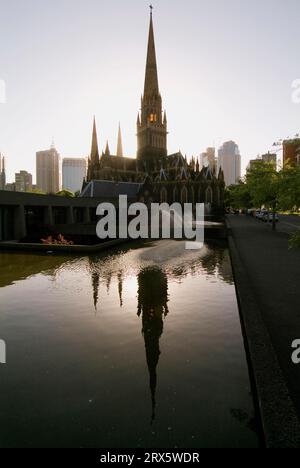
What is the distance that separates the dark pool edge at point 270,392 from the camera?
433cm

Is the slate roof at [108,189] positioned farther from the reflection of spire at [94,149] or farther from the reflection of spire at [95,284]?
the reflection of spire at [95,284]

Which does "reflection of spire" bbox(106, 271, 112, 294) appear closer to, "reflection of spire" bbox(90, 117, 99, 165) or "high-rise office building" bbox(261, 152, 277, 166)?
"high-rise office building" bbox(261, 152, 277, 166)

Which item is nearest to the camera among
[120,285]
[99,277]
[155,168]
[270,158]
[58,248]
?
[120,285]

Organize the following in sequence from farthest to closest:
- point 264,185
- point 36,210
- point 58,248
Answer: point 36,210 → point 264,185 → point 58,248

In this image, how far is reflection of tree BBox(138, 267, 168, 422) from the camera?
281 inches

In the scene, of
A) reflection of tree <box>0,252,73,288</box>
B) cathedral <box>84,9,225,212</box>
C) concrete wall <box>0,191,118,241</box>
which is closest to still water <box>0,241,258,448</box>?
reflection of tree <box>0,252,73,288</box>

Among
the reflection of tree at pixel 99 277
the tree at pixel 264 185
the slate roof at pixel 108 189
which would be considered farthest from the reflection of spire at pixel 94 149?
the reflection of tree at pixel 99 277

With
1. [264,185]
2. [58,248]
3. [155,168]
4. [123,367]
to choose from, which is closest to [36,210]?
[58,248]

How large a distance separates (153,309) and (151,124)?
318 ft

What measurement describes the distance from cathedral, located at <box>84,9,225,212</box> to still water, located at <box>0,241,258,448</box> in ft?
243

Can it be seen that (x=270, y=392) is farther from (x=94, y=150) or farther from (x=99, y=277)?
(x=94, y=150)

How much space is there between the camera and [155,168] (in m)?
102

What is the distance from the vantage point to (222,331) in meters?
8.71
